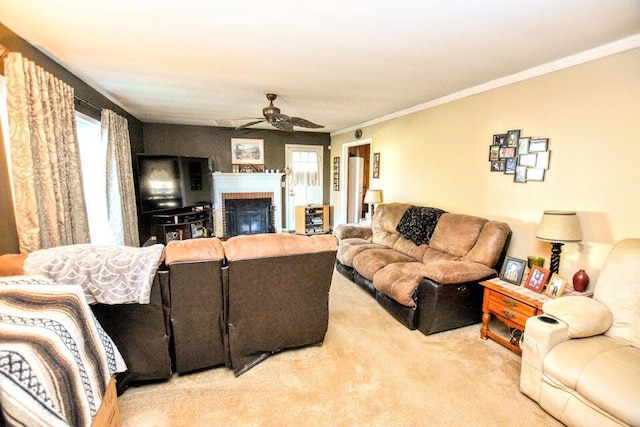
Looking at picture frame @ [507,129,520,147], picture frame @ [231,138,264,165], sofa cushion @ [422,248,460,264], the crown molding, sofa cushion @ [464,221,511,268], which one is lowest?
sofa cushion @ [422,248,460,264]

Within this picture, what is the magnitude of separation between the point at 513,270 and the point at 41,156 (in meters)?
3.96

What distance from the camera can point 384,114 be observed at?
4.82 m

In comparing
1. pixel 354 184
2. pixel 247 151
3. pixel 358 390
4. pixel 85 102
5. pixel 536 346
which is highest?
pixel 85 102

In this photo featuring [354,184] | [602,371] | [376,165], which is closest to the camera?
[602,371]

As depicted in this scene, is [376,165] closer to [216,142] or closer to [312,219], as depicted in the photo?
[312,219]

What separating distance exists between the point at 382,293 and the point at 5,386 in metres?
2.79

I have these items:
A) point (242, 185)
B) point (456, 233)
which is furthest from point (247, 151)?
point (456, 233)

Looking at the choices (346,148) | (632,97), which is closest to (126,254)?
(632,97)

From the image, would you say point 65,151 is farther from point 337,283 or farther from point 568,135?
point 568,135

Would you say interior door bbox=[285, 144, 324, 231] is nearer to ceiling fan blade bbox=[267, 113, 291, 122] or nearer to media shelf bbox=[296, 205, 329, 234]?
media shelf bbox=[296, 205, 329, 234]

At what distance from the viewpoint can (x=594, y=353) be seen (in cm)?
165

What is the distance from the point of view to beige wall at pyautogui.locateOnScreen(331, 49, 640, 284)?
2.13 meters

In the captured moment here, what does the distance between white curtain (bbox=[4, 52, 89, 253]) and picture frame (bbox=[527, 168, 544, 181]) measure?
4.08 metres

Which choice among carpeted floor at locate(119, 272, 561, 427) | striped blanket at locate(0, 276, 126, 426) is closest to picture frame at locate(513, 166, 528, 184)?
carpeted floor at locate(119, 272, 561, 427)
